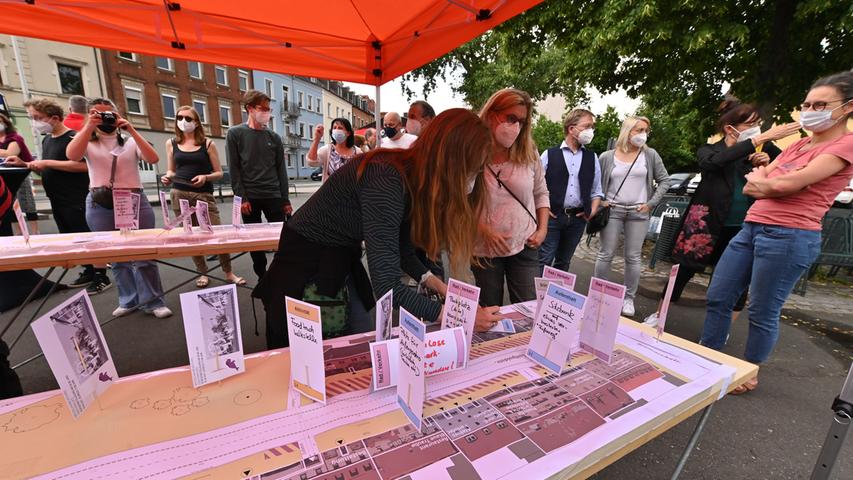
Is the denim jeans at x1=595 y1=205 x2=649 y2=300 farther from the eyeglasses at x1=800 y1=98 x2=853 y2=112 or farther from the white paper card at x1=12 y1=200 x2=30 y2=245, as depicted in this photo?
the white paper card at x1=12 y1=200 x2=30 y2=245

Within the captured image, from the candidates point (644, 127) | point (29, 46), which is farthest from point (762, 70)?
point (29, 46)

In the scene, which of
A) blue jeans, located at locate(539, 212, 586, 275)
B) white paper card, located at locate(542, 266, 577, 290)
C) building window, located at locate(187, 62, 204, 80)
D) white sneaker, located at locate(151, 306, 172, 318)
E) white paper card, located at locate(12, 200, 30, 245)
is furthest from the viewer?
Answer: building window, located at locate(187, 62, 204, 80)

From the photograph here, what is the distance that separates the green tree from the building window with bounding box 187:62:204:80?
62.2 feet

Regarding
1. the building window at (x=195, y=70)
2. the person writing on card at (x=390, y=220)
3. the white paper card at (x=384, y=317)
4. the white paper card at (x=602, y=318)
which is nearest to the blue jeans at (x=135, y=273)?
the person writing on card at (x=390, y=220)

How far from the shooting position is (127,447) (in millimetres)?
758

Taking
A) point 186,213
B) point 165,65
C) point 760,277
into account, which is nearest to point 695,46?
point 760,277

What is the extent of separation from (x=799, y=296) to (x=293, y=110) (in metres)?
29.2

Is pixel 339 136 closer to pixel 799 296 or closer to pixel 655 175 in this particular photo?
pixel 655 175

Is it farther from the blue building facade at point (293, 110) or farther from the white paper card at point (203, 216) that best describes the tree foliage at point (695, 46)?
the blue building facade at point (293, 110)

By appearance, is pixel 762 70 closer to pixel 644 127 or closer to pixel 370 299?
pixel 644 127

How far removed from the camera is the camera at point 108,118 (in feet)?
8.21

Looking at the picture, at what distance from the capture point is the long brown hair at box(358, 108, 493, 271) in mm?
1139

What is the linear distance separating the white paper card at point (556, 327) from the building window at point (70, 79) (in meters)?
20.6

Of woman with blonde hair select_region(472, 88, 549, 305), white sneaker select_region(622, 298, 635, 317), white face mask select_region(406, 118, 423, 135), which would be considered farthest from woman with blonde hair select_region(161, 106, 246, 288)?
white sneaker select_region(622, 298, 635, 317)
